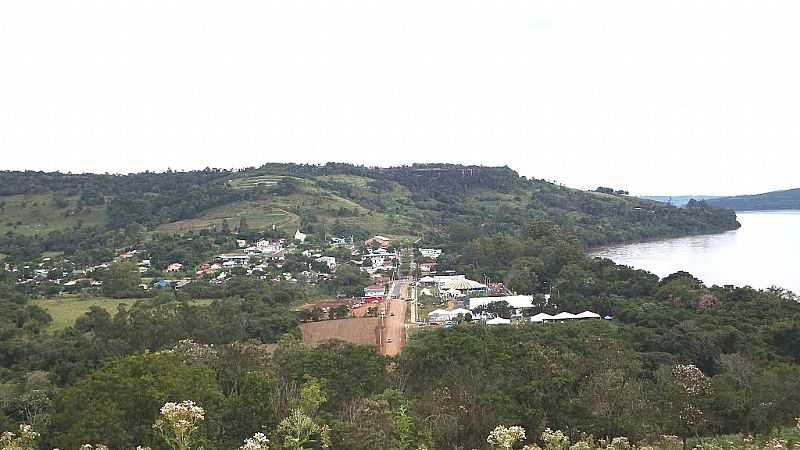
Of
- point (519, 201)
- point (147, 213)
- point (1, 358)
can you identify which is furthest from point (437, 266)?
point (519, 201)

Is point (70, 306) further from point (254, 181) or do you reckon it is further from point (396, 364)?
point (254, 181)

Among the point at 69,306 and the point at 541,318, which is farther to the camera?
the point at 69,306

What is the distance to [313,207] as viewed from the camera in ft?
219

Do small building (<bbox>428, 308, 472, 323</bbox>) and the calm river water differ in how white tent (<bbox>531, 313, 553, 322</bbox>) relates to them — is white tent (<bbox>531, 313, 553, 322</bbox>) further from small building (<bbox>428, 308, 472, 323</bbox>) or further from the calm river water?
the calm river water

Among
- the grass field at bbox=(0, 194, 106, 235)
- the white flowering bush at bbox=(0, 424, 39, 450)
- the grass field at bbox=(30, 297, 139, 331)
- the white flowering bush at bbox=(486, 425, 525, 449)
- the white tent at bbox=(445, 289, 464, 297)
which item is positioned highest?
the white flowering bush at bbox=(486, 425, 525, 449)

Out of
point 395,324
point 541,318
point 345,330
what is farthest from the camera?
point 395,324

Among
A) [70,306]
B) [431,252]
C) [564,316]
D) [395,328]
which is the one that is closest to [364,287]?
[395,328]

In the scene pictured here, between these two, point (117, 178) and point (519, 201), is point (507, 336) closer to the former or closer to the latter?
point (519, 201)

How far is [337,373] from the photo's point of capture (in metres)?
A: 13.7

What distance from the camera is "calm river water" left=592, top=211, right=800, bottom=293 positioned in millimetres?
39000

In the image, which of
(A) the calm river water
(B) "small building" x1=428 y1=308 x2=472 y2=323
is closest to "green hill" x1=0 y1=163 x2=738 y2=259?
(A) the calm river water

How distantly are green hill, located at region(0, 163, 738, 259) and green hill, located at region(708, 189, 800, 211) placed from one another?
43825 mm

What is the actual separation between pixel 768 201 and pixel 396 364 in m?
126

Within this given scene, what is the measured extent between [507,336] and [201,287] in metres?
19.3
